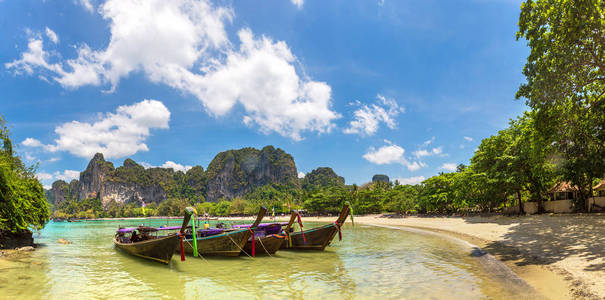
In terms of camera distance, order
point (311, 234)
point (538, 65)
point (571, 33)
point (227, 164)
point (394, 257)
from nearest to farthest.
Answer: point (571, 33), point (538, 65), point (394, 257), point (311, 234), point (227, 164)

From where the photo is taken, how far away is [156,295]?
8.34m

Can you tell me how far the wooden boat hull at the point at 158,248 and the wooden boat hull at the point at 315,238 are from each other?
603cm

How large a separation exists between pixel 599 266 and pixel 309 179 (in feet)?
560

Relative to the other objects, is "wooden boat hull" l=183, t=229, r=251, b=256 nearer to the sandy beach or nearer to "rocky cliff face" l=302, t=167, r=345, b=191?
the sandy beach

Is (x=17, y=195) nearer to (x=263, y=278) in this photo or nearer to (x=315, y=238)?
(x=263, y=278)

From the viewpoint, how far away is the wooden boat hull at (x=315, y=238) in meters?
16.0

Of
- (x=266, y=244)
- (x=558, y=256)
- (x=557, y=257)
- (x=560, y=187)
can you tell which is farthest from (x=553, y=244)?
(x=560, y=187)

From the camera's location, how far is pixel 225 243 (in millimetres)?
13438

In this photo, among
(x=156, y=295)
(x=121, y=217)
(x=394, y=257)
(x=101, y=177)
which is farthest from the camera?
(x=101, y=177)

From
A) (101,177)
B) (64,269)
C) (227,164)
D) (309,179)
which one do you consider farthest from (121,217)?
(64,269)

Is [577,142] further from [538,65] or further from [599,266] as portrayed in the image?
[599,266]

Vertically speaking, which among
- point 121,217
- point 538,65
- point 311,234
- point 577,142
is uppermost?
point 538,65

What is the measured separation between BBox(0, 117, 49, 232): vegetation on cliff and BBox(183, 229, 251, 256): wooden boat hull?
8729 millimetres

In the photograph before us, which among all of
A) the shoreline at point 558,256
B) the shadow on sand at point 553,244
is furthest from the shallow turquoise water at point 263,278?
the shadow on sand at point 553,244
